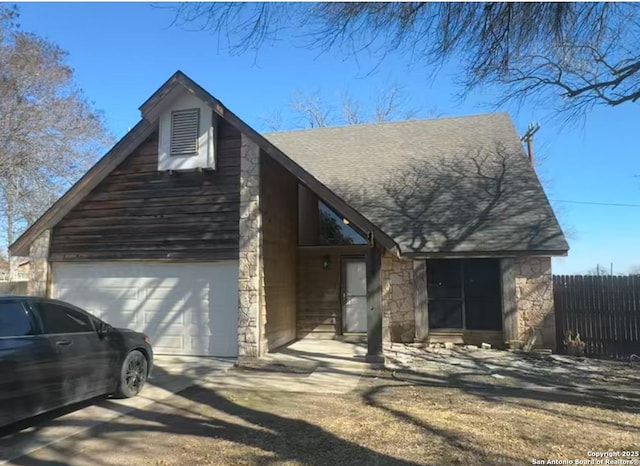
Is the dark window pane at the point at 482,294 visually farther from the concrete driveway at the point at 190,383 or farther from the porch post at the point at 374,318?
the concrete driveway at the point at 190,383

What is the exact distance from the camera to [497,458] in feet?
15.2

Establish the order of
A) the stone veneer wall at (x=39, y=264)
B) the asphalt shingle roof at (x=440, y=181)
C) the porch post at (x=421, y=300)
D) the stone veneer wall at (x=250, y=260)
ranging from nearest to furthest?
the stone veneer wall at (x=250, y=260)
the stone veneer wall at (x=39, y=264)
the asphalt shingle roof at (x=440, y=181)
the porch post at (x=421, y=300)

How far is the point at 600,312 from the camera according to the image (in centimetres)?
1139

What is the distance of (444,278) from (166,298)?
6841mm

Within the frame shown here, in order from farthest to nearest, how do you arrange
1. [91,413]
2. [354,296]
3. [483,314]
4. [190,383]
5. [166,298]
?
[354,296] < [483,314] < [166,298] < [190,383] < [91,413]

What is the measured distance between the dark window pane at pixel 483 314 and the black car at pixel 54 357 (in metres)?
8.22

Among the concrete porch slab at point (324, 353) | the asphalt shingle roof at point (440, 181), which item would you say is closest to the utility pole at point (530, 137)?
the asphalt shingle roof at point (440, 181)

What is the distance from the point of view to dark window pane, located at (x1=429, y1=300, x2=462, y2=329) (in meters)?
12.2

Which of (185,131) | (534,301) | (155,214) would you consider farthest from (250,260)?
(534,301)

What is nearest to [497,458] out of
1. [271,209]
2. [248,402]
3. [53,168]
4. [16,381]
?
[248,402]

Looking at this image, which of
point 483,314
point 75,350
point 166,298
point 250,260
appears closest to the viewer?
point 75,350

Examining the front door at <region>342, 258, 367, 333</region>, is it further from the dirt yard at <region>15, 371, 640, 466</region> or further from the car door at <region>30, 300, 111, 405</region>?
the car door at <region>30, 300, 111, 405</region>

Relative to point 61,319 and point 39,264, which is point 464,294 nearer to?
point 61,319

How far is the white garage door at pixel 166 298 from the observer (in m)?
10.3
